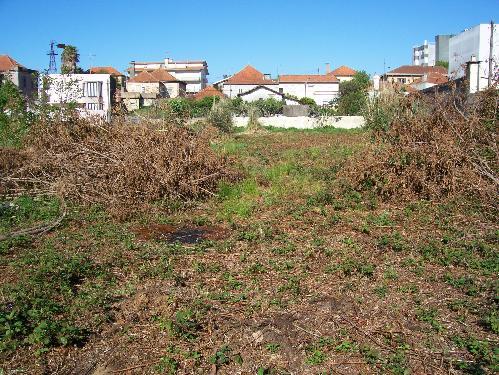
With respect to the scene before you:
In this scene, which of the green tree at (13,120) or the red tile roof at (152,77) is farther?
the red tile roof at (152,77)

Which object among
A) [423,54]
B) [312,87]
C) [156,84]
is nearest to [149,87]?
[156,84]

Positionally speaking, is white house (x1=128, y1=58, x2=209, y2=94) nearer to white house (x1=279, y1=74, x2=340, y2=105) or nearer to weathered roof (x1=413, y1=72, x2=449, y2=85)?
white house (x1=279, y1=74, x2=340, y2=105)

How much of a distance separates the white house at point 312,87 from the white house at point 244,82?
2727 millimetres

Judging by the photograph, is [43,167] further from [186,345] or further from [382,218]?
[186,345]

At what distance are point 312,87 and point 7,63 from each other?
3900cm

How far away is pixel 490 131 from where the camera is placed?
9.25 m

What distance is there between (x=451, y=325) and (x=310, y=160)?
10.3 metres

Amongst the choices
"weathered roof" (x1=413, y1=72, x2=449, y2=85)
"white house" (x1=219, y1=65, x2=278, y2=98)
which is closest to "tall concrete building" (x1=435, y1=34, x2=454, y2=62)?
"white house" (x1=219, y1=65, x2=278, y2=98)

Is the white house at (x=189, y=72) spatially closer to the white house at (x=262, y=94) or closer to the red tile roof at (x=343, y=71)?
the red tile roof at (x=343, y=71)

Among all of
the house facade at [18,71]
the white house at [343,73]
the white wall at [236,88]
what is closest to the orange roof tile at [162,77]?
the white wall at [236,88]

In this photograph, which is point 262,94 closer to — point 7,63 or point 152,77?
point 152,77

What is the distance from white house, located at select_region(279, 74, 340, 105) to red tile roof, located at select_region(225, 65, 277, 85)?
2871 mm

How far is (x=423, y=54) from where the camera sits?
121 metres

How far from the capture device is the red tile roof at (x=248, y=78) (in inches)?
2496
